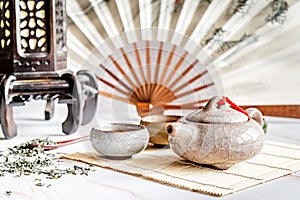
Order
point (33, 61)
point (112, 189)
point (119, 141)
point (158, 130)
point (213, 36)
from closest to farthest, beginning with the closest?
point (112, 189) → point (119, 141) → point (158, 130) → point (33, 61) → point (213, 36)

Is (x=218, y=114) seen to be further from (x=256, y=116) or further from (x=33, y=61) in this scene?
(x=33, y=61)

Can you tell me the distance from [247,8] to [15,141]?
113 cm

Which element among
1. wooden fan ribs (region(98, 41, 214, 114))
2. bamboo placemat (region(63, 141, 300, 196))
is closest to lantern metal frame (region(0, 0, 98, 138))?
wooden fan ribs (region(98, 41, 214, 114))

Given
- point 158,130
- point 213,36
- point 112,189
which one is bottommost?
point 112,189

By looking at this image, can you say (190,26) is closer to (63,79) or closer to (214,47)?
(214,47)

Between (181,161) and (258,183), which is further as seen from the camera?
(181,161)

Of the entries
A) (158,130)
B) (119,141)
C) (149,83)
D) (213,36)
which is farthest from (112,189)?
(213,36)

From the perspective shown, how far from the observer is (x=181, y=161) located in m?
1.12

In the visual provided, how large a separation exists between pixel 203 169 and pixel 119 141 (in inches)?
7.5

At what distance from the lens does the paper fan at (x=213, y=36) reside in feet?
6.79

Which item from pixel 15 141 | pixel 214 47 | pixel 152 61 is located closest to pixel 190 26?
pixel 214 47

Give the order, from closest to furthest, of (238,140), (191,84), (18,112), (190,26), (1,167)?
(238,140)
(1,167)
(191,84)
(18,112)
(190,26)

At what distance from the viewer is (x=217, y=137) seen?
1.00 m

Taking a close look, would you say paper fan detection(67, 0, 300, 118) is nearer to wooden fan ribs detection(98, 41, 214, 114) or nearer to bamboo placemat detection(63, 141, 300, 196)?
wooden fan ribs detection(98, 41, 214, 114)
